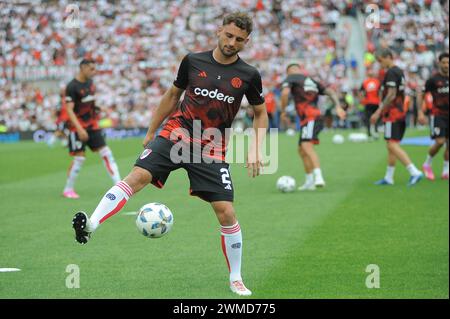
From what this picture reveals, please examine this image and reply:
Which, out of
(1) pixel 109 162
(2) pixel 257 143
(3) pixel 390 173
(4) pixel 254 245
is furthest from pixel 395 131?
(2) pixel 257 143

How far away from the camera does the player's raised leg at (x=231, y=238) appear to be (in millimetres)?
6922

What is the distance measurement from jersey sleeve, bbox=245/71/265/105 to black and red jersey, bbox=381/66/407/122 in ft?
26.5

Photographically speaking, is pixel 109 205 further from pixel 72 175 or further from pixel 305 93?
pixel 305 93

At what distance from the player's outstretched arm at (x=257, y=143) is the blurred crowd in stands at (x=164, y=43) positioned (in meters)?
28.5

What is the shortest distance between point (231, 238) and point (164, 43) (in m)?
35.4

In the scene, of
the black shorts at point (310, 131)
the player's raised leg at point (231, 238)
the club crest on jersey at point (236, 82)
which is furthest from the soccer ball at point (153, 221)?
the black shorts at point (310, 131)

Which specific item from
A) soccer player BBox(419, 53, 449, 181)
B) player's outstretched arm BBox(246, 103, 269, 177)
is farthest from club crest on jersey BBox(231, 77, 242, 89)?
soccer player BBox(419, 53, 449, 181)

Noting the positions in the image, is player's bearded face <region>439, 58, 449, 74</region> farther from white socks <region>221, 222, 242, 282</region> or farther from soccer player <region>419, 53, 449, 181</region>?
white socks <region>221, 222, 242, 282</region>

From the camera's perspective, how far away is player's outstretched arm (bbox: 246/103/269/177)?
23.4 feet

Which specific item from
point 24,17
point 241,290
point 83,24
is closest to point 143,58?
point 83,24

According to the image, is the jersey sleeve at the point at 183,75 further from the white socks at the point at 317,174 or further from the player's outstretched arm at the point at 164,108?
the white socks at the point at 317,174

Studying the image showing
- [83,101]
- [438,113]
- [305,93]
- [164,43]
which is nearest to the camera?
[83,101]

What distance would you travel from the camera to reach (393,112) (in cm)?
1541

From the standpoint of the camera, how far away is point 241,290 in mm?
6777
